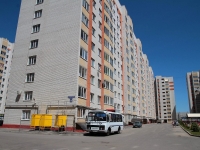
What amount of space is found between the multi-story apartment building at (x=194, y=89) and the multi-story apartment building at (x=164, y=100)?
1344 cm

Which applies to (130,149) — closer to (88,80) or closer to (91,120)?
(91,120)

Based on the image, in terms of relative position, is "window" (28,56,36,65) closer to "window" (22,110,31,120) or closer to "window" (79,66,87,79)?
"window" (22,110,31,120)

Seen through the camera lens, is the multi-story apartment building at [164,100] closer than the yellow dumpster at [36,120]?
No

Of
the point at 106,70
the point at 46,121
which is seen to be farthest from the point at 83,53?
the point at 46,121

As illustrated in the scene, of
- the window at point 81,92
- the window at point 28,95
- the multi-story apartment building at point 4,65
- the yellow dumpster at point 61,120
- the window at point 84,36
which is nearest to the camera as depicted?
the yellow dumpster at point 61,120

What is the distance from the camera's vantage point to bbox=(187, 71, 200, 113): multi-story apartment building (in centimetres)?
13573

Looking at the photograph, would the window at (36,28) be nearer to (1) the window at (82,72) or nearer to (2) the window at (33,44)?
(2) the window at (33,44)

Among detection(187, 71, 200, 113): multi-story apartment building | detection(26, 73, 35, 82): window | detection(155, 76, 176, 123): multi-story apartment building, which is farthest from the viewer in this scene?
detection(155, 76, 176, 123): multi-story apartment building

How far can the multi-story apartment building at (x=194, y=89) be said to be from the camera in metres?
136

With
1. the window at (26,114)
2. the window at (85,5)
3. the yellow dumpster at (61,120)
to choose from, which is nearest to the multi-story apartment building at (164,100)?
the window at (85,5)

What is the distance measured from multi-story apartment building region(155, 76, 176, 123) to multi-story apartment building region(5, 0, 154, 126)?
116m

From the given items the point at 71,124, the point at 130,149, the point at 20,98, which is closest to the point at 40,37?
the point at 20,98

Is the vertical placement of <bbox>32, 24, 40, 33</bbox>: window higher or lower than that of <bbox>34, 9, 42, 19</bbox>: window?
lower

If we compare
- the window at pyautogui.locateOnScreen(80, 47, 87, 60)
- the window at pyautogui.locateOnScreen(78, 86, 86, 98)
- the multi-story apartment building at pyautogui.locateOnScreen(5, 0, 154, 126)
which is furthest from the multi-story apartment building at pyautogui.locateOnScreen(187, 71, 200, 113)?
the window at pyautogui.locateOnScreen(78, 86, 86, 98)
